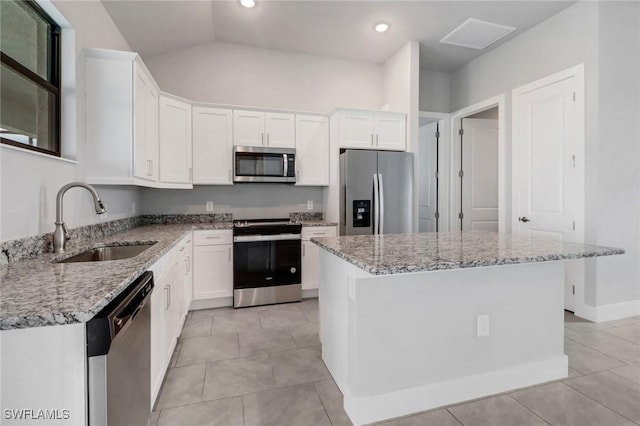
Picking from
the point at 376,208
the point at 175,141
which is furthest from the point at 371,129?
the point at 175,141

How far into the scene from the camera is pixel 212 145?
3684mm

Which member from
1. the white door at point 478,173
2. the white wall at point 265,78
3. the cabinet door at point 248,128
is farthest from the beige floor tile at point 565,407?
the white wall at point 265,78

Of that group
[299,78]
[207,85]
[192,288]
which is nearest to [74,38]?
[207,85]

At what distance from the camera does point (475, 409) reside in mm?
1758

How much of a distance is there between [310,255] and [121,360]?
269 centimetres

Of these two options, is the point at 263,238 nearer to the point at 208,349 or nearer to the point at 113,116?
the point at 208,349

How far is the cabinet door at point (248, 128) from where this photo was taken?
12.3ft

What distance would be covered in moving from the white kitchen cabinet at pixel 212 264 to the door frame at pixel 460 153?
3.28m

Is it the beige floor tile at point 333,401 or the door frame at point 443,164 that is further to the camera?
the door frame at point 443,164

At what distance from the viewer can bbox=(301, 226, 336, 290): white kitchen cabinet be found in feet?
12.1

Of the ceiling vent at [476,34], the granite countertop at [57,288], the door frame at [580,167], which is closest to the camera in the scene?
the granite countertop at [57,288]

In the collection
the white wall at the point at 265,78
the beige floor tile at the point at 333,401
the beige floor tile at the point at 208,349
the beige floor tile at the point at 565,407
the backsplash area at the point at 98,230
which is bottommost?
the beige floor tile at the point at 333,401

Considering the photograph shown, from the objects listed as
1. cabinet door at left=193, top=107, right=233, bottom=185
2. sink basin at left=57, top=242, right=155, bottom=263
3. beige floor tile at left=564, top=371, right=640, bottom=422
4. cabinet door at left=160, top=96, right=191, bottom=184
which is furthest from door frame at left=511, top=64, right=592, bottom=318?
cabinet door at left=160, top=96, right=191, bottom=184

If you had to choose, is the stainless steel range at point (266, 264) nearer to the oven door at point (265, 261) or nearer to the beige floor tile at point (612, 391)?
the oven door at point (265, 261)
